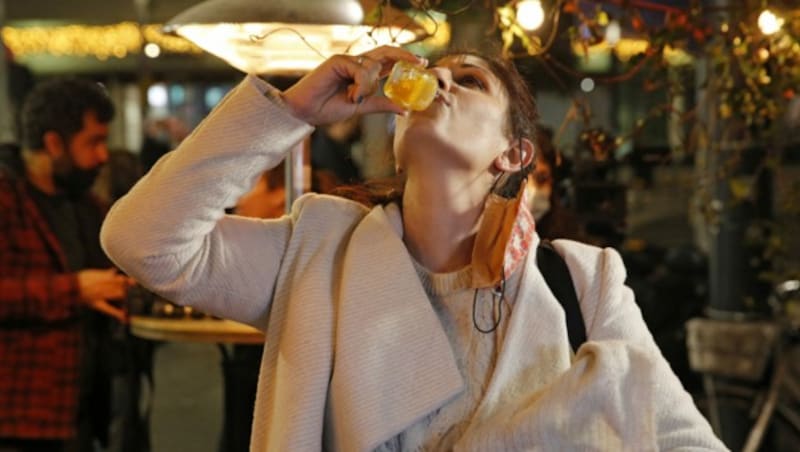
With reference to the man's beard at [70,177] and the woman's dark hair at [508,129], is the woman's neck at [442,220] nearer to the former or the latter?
the woman's dark hair at [508,129]

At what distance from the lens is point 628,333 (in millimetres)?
2412

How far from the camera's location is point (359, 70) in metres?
2.29

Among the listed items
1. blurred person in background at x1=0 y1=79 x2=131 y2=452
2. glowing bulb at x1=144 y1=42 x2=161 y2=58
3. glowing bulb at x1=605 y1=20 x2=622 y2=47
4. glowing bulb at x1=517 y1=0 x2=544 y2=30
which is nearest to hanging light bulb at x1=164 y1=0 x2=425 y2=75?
glowing bulb at x1=517 y1=0 x2=544 y2=30

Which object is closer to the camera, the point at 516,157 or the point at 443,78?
the point at 443,78

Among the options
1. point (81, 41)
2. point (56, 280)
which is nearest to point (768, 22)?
point (56, 280)

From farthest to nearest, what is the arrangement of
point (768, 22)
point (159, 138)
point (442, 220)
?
point (159, 138) < point (768, 22) < point (442, 220)

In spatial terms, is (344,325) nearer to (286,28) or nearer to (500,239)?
(500,239)

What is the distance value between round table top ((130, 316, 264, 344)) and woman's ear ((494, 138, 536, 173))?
1.90m

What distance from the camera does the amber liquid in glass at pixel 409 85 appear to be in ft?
7.22

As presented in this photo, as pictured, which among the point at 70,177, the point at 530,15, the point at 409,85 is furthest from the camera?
the point at 70,177

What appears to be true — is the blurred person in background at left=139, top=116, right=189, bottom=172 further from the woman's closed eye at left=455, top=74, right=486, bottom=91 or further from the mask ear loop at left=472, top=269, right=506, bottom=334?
the mask ear loop at left=472, top=269, right=506, bottom=334

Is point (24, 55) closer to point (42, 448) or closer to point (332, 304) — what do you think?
point (42, 448)

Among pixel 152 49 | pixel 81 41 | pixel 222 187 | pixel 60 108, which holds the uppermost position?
pixel 81 41

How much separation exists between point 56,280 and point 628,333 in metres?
2.61
